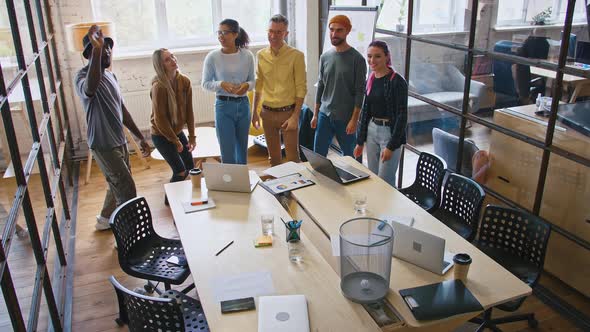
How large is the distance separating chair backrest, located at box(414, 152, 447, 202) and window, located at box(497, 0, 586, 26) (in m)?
1.02

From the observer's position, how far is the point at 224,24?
4.11m

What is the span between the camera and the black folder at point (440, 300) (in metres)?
2.12

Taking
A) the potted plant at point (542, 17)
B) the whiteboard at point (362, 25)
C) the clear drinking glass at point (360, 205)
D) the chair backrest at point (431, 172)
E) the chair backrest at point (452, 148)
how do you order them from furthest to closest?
the whiteboard at point (362, 25)
the chair backrest at point (452, 148)
the chair backrest at point (431, 172)
the potted plant at point (542, 17)
the clear drinking glass at point (360, 205)

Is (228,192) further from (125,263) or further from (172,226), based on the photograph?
(172,226)

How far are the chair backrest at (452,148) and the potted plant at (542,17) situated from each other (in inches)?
39.9

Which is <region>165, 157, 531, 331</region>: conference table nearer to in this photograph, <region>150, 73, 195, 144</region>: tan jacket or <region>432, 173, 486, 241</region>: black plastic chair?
<region>432, 173, 486, 241</region>: black plastic chair

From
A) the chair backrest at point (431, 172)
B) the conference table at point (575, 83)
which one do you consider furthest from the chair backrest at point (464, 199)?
the conference table at point (575, 83)

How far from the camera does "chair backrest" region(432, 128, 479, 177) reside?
3.91 metres

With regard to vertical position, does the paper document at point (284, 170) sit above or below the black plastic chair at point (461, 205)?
above

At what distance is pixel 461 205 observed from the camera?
3318 millimetres

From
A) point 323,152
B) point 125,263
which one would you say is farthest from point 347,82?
point 125,263

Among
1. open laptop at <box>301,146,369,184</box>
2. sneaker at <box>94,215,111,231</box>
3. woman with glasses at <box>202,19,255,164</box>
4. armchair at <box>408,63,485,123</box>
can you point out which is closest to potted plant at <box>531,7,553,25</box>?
armchair at <box>408,63,485,123</box>

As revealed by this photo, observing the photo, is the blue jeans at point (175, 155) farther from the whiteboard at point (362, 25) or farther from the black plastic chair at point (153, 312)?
the black plastic chair at point (153, 312)

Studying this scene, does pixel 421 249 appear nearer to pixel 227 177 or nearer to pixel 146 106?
pixel 227 177
